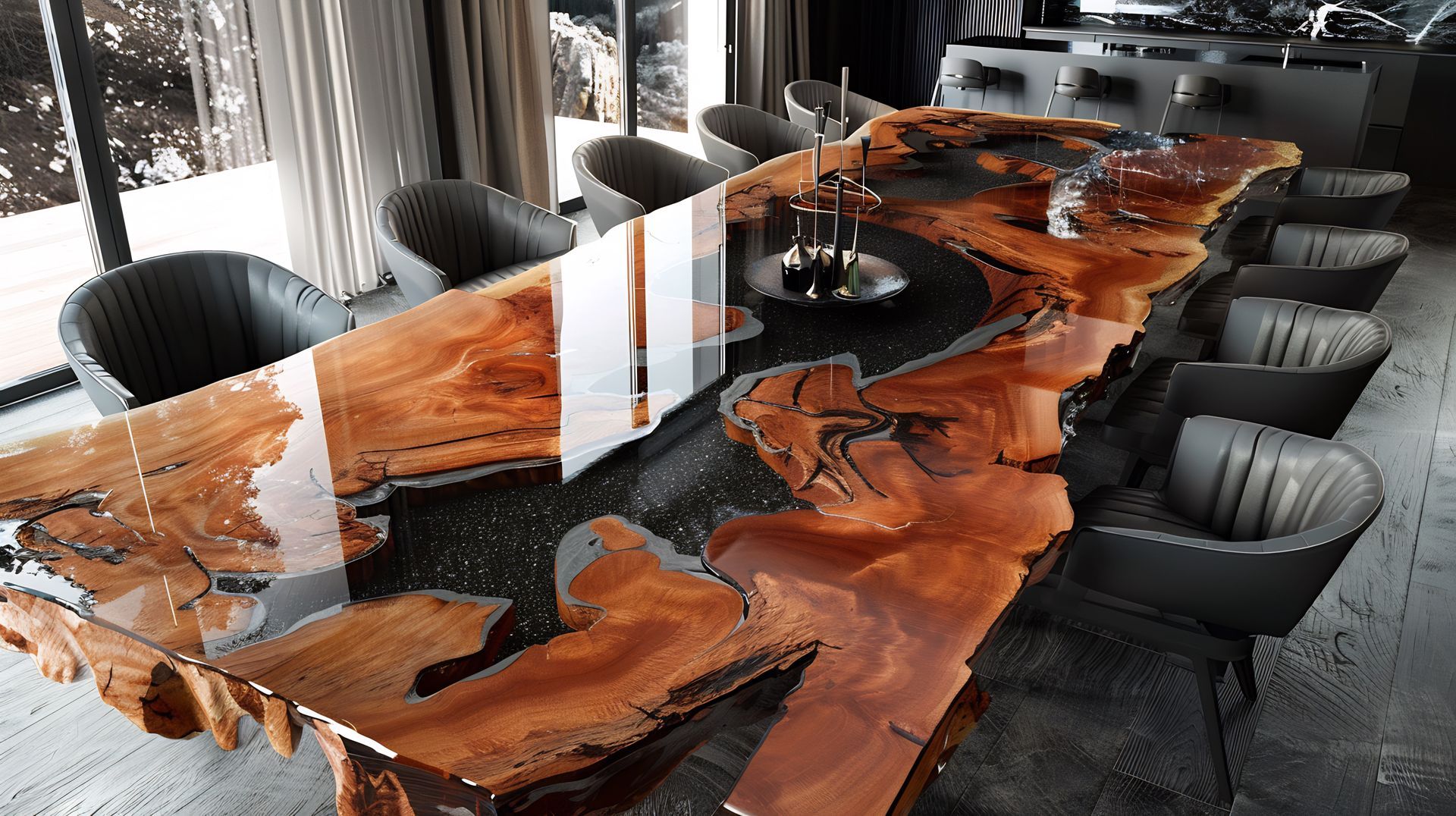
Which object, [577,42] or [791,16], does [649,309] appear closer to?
[577,42]

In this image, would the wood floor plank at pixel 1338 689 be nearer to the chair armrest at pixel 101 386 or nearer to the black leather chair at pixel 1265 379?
the black leather chair at pixel 1265 379

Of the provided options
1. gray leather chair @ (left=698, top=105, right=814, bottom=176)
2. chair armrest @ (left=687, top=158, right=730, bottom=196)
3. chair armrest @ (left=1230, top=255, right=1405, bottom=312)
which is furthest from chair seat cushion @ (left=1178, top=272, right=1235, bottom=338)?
gray leather chair @ (left=698, top=105, right=814, bottom=176)

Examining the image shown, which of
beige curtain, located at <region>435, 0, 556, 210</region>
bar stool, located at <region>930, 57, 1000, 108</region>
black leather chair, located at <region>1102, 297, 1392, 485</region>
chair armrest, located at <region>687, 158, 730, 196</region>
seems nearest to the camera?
black leather chair, located at <region>1102, 297, 1392, 485</region>

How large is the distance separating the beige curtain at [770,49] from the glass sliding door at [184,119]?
11.7 ft

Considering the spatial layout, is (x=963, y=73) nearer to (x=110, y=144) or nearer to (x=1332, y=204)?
(x=1332, y=204)

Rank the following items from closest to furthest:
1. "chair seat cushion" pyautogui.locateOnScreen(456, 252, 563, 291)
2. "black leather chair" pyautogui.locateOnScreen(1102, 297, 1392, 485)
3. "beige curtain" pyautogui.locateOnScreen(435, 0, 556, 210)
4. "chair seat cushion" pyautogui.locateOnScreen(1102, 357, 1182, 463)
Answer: "black leather chair" pyautogui.locateOnScreen(1102, 297, 1392, 485)
"chair seat cushion" pyautogui.locateOnScreen(1102, 357, 1182, 463)
"chair seat cushion" pyautogui.locateOnScreen(456, 252, 563, 291)
"beige curtain" pyautogui.locateOnScreen(435, 0, 556, 210)

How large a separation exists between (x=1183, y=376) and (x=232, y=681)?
6.59 feet

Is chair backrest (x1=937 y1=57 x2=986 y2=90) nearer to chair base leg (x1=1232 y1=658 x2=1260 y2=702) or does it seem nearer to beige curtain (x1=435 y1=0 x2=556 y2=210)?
beige curtain (x1=435 y1=0 x2=556 y2=210)

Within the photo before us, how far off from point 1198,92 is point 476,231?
13.4 ft

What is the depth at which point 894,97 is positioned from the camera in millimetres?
8195

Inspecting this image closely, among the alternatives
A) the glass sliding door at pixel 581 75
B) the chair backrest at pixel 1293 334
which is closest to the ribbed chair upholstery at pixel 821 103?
the glass sliding door at pixel 581 75

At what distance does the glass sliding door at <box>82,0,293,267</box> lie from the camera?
138 inches

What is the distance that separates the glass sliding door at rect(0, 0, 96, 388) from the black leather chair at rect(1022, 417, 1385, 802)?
306 cm

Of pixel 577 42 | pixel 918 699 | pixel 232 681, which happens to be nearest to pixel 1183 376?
pixel 918 699
